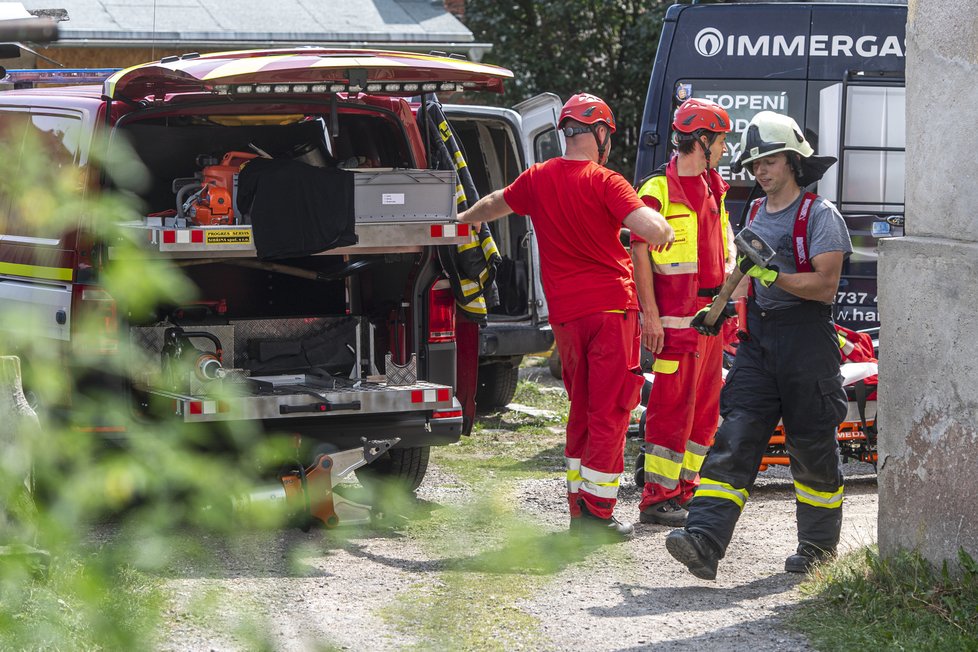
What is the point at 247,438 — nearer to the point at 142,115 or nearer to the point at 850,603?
the point at 850,603

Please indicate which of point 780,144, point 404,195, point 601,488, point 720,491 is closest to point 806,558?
point 720,491

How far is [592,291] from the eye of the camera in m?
5.69

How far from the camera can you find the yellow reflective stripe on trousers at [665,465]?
20.1 ft

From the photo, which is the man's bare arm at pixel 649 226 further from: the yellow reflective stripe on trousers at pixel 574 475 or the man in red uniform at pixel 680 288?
the yellow reflective stripe on trousers at pixel 574 475

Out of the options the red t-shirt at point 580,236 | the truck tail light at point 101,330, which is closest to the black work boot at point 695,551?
the red t-shirt at point 580,236

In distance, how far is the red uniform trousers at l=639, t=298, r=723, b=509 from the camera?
6059 millimetres

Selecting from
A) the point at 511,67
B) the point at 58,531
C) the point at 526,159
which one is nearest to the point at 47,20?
the point at 58,531

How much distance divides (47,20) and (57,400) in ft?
1.78

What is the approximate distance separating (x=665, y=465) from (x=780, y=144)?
172 cm

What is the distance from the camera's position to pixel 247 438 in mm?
2184

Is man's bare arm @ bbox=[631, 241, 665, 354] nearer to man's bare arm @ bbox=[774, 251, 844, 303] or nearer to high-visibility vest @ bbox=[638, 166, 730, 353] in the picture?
high-visibility vest @ bbox=[638, 166, 730, 353]

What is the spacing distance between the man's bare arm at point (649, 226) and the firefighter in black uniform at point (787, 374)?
15.0 inches

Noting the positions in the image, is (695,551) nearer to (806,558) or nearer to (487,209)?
(806,558)

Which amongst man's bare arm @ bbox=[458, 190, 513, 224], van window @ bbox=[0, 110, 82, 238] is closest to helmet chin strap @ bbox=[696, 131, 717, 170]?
man's bare arm @ bbox=[458, 190, 513, 224]
